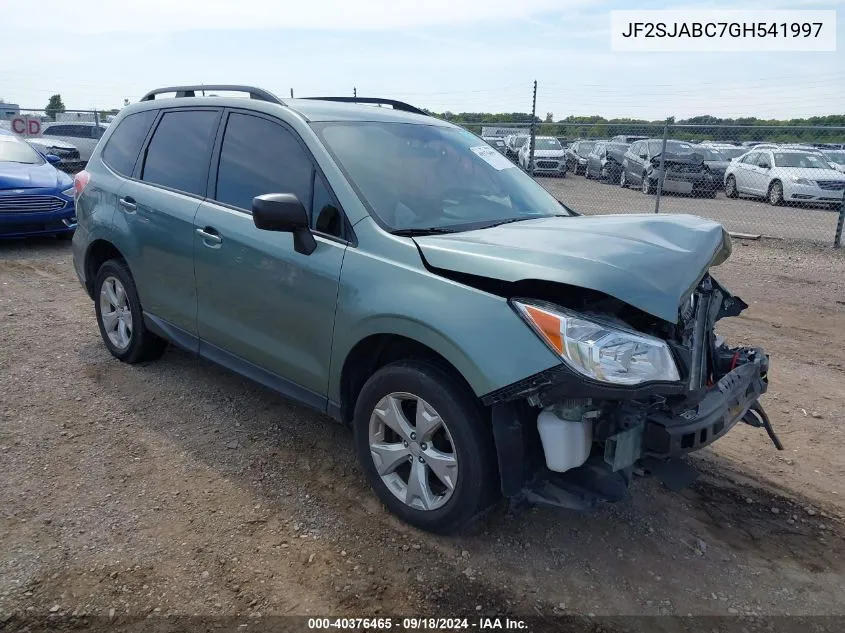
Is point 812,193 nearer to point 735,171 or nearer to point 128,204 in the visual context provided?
point 735,171

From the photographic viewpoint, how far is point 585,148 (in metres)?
23.2

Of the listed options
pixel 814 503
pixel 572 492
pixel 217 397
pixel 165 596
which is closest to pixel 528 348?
pixel 572 492

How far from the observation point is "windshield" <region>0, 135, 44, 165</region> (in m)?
9.75

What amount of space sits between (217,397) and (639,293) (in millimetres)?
2957

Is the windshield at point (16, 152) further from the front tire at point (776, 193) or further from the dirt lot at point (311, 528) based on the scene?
the front tire at point (776, 193)

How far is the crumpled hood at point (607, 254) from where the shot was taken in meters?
2.50

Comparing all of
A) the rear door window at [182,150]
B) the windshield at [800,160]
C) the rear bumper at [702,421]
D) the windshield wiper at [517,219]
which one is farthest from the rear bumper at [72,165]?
the rear bumper at [702,421]

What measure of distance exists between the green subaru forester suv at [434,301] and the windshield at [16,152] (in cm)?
678

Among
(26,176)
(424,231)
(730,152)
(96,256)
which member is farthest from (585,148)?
(424,231)

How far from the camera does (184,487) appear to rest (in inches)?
133

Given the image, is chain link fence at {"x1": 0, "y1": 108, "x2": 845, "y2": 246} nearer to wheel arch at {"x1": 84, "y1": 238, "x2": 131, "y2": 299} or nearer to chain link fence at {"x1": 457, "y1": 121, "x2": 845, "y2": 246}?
chain link fence at {"x1": 457, "y1": 121, "x2": 845, "y2": 246}

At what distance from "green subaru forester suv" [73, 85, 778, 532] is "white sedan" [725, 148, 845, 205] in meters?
13.0

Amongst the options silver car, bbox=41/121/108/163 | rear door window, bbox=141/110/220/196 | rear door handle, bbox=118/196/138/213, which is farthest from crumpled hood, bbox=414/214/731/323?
silver car, bbox=41/121/108/163

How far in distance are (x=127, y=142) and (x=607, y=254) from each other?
3.67m
